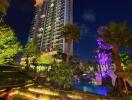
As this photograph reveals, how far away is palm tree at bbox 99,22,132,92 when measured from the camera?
4130 cm

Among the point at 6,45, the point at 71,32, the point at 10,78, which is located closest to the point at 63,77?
the point at 10,78

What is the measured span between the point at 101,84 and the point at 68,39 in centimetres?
2204

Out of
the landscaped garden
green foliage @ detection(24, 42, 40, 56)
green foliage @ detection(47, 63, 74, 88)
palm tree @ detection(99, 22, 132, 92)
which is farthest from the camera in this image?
green foliage @ detection(24, 42, 40, 56)

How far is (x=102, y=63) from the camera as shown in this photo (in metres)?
66.4

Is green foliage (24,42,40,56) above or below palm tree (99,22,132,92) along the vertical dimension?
above

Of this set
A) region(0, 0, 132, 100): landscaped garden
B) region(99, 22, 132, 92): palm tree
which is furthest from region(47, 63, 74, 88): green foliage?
region(99, 22, 132, 92): palm tree

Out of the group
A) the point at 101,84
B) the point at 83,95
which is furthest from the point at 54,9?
the point at 83,95

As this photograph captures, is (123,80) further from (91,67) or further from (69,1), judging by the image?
(69,1)

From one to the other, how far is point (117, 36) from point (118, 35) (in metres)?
0.27

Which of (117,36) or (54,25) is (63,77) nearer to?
(117,36)

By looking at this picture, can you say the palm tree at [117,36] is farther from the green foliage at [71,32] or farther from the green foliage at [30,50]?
the green foliage at [30,50]

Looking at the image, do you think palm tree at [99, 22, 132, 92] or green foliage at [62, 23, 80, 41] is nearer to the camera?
palm tree at [99, 22, 132, 92]

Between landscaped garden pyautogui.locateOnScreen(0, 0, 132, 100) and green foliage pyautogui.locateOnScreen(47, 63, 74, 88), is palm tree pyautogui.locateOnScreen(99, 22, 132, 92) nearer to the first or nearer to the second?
landscaped garden pyautogui.locateOnScreen(0, 0, 132, 100)

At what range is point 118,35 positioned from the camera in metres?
41.5
